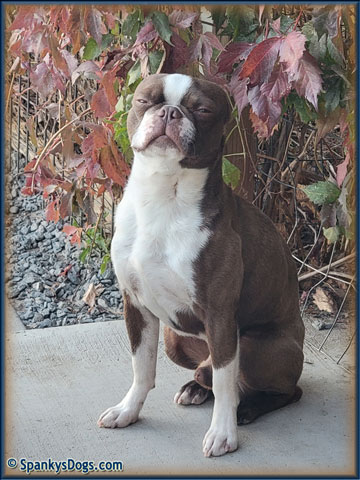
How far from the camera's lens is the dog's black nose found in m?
2.56

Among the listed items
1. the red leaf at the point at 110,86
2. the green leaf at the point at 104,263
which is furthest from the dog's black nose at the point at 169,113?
the green leaf at the point at 104,263

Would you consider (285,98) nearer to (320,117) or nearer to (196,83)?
(320,117)

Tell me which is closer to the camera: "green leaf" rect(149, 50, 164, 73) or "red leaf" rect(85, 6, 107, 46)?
"red leaf" rect(85, 6, 107, 46)

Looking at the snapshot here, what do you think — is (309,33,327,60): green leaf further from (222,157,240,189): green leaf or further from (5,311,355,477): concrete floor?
(5,311,355,477): concrete floor

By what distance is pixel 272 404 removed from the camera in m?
3.17

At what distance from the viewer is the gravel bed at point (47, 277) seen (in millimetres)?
4426

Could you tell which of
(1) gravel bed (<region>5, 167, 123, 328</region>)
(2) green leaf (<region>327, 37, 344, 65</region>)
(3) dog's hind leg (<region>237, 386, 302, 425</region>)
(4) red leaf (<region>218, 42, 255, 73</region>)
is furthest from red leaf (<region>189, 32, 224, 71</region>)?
(1) gravel bed (<region>5, 167, 123, 328</region>)

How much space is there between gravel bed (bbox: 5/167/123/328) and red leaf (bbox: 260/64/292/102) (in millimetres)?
1905

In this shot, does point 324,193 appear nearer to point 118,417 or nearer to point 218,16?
point 218,16

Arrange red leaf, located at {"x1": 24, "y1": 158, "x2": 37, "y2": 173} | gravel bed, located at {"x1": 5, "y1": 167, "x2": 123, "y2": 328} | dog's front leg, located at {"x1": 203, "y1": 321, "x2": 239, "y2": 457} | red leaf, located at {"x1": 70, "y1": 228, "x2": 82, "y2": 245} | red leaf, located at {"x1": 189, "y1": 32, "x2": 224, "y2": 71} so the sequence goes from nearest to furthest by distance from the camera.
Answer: dog's front leg, located at {"x1": 203, "y1": 321, "x2": 239, "y2": 457}
red leaf, located at {"x1": 189, "y1": 32, "x2": 224, "y2": 71}
red leaf, located at {"x1": 24, "y1": 158, "x2": 37, "y2": 173}
gravel bed, located at {"x1": 5, "y1": 167, "x2": 123, "y2": 328}
red leaf, located at {"x1": 70, "y1": 228, "x2": 82, "y2": 245}

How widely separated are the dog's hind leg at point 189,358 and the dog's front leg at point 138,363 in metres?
0.21

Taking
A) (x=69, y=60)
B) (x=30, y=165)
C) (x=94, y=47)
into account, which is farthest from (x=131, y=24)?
(x=30, y=165)

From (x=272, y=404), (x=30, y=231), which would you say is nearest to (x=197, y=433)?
(x=272, y=404)

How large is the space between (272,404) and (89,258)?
219cm
